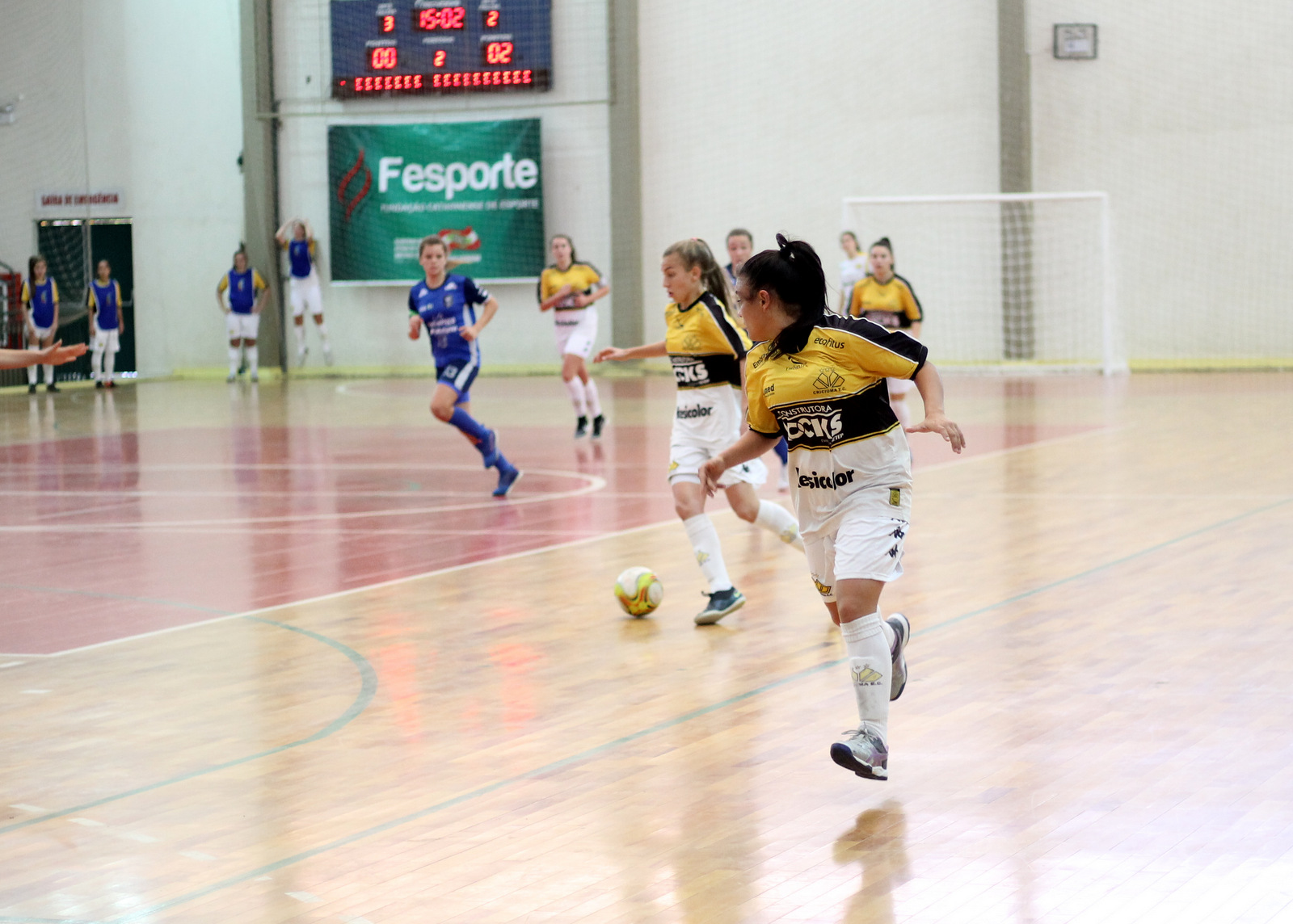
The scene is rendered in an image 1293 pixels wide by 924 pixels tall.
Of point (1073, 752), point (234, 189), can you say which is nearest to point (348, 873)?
point (1073, 752)

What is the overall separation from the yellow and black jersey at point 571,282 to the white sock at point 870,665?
12.7 metres

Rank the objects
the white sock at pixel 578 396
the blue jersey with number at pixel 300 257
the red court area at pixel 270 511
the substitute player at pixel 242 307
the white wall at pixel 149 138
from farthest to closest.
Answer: the blue jersey with number at pixel 300 257 < the substitute player at pixel 242 307 < the white wall at pixel 149 138 < the white sock at pixel 578 396 < the red court area at pixel 270 511

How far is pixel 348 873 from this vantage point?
4.05 meters

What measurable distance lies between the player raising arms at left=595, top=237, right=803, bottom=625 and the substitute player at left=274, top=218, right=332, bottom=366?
66.9ft

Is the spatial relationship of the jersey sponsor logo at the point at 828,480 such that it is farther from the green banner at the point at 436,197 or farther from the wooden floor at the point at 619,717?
the green banner at the point at 436,197

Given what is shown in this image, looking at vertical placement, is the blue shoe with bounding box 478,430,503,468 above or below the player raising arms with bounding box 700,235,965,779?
below

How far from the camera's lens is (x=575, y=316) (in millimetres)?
17656

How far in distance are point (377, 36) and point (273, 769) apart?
22.8 meters

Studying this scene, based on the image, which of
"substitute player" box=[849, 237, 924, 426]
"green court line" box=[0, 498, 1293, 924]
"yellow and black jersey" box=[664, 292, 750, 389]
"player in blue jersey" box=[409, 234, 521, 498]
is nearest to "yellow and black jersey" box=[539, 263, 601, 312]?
"substitute player" box=[849, 237, 924, 426]

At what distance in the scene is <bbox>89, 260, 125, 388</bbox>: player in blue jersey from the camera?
2562cm

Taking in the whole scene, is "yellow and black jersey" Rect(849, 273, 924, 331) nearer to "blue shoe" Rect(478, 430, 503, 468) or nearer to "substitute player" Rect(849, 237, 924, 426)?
"substitute player" Rect(849, 237, 924, 426)

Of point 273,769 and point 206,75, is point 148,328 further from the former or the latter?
point 273,769

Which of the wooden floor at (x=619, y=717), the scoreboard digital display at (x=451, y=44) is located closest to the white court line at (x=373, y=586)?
the wooden floor at (x=619, y=717)

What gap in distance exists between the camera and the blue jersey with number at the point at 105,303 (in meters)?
25.6
